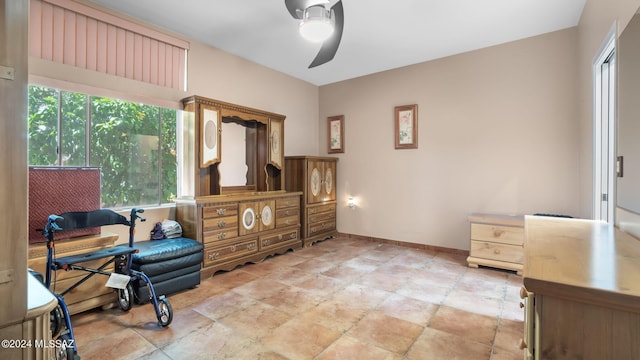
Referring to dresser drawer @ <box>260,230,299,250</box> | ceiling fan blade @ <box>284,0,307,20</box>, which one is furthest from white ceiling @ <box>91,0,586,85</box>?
dresser drawer @ <box>260,230,299,250</box>

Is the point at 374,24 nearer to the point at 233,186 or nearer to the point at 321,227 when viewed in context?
the point at 233,186

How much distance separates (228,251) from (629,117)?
373cm

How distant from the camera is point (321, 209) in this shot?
5199 millimetres

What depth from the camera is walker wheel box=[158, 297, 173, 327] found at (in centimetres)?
229

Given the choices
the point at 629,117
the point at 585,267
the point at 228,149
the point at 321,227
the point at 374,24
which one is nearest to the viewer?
the point at 585,267

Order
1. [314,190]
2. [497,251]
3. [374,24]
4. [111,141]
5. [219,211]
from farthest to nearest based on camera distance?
1. [314,190]
2. [497,251]
3. [219,211]
4. [374,24]
5. [111,141]

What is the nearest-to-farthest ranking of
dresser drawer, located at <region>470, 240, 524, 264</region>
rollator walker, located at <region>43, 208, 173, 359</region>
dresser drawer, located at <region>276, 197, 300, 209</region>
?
rollator walker, located at <region>43, 208, 173, 359</region> → dresser drawer, located at <region>470, 240, 524, 264</region> → dresser drawer, located at <region>276, 197, 300, 209</region>

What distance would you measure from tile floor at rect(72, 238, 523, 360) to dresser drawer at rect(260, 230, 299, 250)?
43cm

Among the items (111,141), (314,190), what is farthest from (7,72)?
(314,190)

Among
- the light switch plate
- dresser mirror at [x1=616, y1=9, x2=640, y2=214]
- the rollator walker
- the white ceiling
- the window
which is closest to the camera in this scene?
the light switch plate

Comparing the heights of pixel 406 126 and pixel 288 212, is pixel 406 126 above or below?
above

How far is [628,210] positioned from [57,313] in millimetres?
3590

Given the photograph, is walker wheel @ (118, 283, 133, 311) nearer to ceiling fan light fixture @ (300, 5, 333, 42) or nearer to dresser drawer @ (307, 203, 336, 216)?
ceiling fan light fixture @ (300, 5, 333, 42)

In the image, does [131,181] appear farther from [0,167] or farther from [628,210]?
[628,210]
